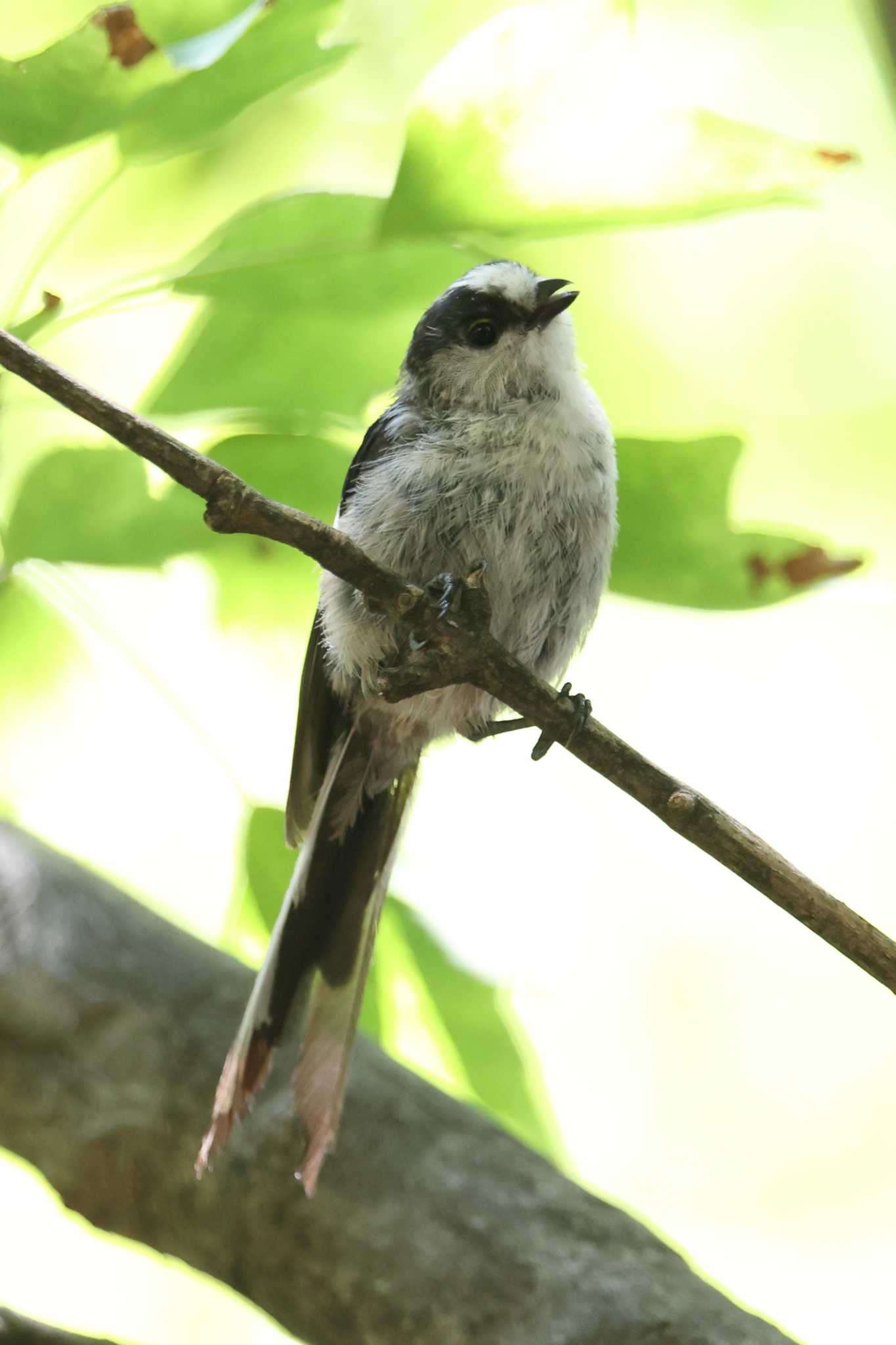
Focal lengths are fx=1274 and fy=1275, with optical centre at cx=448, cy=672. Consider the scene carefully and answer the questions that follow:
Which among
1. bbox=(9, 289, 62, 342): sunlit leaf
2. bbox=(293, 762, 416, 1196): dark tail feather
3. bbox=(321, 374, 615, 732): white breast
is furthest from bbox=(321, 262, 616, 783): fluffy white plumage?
bbox=(9, 289, 62, 342): sunlit leaf

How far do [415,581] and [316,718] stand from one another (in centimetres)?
29

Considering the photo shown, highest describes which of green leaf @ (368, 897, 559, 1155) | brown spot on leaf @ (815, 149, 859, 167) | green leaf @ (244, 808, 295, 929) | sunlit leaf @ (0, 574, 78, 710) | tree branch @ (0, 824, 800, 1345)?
brown spot on leaf @ (815, 149, 859, 167)

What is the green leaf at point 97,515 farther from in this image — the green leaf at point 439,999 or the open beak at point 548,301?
the open beak at point 548,301

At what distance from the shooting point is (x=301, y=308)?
5.20 ft

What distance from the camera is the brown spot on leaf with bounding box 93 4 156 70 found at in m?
1.37

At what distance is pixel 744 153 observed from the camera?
1342mm

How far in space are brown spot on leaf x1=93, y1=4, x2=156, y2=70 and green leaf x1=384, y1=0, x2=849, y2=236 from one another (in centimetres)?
30

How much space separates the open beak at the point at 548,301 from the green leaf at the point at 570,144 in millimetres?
680

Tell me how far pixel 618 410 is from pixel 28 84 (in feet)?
3.17

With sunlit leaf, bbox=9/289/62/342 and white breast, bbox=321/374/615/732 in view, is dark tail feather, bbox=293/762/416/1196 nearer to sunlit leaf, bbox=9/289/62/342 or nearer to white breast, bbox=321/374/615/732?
white breast, bbox=321/374/615/732

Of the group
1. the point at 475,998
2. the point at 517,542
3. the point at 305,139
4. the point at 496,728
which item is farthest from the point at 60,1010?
the point at 305,139

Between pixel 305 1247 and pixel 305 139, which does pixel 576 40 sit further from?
pixel 305 139

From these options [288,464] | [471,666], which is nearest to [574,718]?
[471,666]

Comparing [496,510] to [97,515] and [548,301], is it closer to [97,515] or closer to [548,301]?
[548,301]
